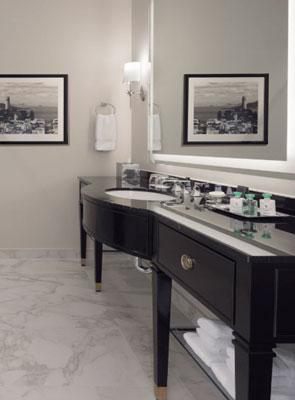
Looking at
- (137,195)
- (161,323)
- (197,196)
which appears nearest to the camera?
(161,323)

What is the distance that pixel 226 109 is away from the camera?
2.30m

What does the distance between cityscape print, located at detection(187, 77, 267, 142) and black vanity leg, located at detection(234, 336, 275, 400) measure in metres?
1.06

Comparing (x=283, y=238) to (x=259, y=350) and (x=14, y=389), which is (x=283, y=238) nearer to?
(x=259, y=350)

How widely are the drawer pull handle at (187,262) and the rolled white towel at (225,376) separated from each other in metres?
0.32

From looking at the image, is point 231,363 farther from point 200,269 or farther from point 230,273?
point 230,273

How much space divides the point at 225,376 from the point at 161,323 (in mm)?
483

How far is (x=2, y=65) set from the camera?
172 inches

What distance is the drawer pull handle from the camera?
140 centimetres

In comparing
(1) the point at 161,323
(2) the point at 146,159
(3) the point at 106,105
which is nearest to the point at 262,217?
(1) the point at 161,323

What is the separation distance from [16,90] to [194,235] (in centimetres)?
342

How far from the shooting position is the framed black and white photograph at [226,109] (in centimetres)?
196

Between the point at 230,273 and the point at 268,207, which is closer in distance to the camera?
the point at 230,273

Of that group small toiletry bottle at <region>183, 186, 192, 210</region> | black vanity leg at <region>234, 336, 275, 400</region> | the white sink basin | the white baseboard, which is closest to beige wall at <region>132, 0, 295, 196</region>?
small toiletry bottle at <region>183, 186, 192, 210</region>

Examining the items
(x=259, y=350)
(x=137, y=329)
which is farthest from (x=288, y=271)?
(x=137, y=329)
